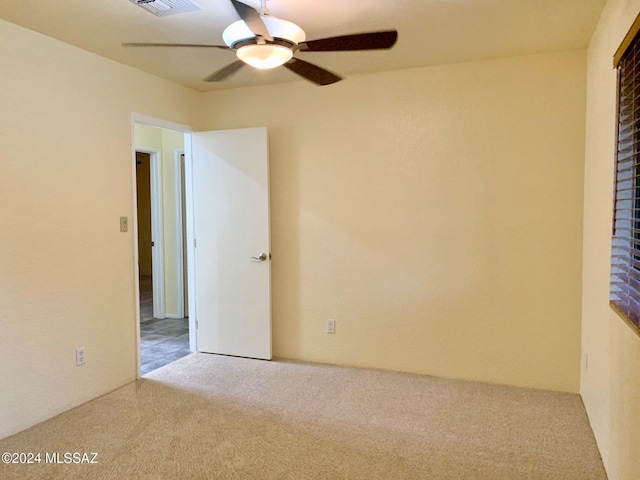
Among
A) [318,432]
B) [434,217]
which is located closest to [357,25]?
[434,217]

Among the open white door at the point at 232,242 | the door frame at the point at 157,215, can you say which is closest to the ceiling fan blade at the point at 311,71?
the open white door at the point at 232,242

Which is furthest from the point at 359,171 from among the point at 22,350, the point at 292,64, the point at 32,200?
the point at 22,350

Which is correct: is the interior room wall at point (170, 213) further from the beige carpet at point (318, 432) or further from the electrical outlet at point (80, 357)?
the electrical outlet at point (80, 357)

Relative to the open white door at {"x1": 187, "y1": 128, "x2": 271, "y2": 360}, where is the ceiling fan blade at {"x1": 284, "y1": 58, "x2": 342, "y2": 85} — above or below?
above

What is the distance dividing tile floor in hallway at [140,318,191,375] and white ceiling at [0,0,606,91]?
2.55m

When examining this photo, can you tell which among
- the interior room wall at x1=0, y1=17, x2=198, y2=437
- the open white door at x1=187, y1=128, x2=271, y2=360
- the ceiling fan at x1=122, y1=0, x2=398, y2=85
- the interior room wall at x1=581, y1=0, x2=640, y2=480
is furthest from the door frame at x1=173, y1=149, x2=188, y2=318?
the interior room wall at x1=581, y1=0, x2=640, y2=480

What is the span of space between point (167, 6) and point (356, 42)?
1139mm

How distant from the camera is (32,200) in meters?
2.76

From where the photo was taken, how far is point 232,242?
4.02m

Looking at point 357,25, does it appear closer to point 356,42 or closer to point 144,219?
point 356,42

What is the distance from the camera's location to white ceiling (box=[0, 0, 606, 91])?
239 centimetres

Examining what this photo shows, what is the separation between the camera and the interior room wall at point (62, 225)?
2658 millimetres

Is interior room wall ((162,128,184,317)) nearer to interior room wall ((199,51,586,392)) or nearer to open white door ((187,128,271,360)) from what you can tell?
open white door ((187,128,271,360))

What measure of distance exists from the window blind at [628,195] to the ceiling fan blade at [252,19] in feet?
5.11
